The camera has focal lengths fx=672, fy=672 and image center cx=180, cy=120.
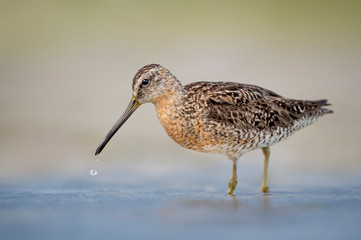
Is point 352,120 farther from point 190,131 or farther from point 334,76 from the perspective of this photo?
point 190,131

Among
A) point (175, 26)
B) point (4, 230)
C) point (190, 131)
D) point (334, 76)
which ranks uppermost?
point (175, 26)

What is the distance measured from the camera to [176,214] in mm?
4914

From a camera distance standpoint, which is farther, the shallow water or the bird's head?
the bird's head

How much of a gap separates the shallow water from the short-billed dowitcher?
0.47 m

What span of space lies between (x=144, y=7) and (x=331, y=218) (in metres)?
9.96

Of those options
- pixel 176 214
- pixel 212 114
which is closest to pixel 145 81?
pixel 212 114

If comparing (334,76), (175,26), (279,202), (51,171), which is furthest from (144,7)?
(279,202)

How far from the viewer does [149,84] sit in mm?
6125

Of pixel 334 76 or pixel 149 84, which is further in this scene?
pixel 334 76

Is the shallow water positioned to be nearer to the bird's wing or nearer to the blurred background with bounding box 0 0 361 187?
the bird's wing

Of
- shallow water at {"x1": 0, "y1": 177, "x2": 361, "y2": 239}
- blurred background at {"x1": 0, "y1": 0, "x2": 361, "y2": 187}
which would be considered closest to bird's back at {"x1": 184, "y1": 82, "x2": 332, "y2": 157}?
shallow water at {"x1": 0, "y1": 177, "x2": 361, "y2": 239}

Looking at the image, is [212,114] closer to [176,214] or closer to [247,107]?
[247,107]

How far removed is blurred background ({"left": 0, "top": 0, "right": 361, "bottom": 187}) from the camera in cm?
746

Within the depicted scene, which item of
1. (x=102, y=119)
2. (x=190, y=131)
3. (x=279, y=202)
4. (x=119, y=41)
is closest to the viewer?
(x=279, y=202)
